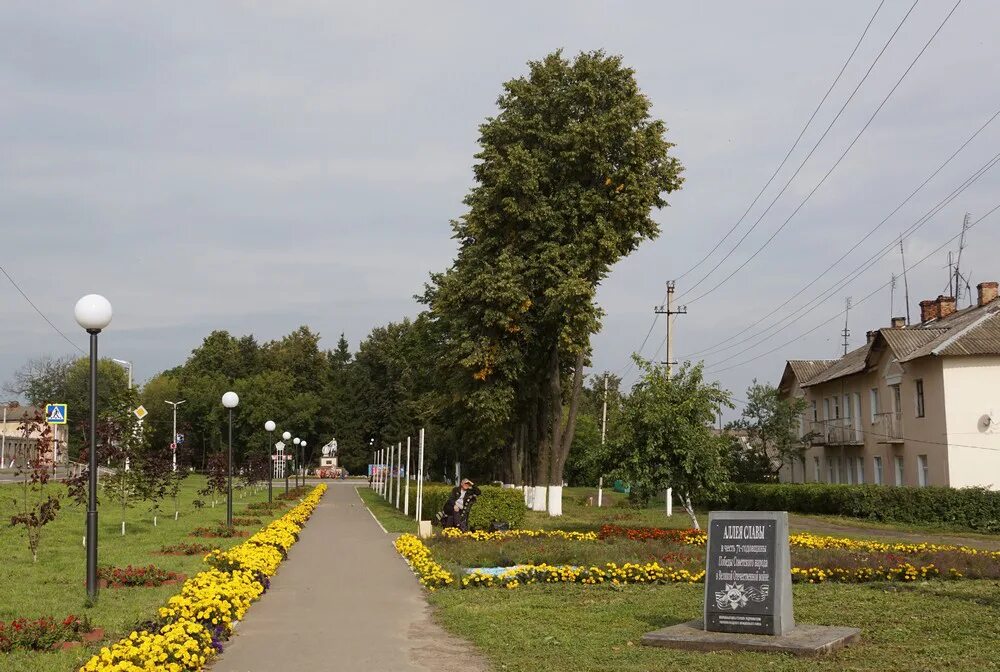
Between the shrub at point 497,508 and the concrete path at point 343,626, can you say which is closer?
the concrete path at point 343,626

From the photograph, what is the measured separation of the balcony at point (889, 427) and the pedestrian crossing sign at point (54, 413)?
106ft

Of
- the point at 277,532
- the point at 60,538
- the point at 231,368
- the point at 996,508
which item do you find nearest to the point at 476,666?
the point at 277,532

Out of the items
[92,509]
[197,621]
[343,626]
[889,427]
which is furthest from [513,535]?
[889,427]

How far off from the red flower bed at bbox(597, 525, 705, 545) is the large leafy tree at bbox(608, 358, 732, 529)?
36.3 inches

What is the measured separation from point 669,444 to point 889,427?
23588mm

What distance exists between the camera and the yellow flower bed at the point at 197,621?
8.06 metres

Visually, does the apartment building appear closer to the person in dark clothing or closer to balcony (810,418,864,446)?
balcony (810,418,864,446)

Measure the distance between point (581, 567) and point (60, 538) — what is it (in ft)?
42.0

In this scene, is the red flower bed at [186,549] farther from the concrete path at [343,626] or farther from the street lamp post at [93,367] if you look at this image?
the street lamp post at [93,367]

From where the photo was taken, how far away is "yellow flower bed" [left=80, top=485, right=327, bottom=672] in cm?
806

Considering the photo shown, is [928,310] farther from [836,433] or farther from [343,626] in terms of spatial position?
[343,626]

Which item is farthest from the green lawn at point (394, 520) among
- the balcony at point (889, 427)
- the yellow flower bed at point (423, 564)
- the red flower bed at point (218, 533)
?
the balcony at point (889, 427)

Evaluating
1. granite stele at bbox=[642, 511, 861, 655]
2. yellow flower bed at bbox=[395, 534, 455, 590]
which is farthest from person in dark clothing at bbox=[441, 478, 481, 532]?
granite stele at bbox=[642, 511, 861, 655]

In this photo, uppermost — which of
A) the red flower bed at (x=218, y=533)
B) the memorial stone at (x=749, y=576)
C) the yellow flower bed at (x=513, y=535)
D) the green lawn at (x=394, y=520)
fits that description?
the memorial stone at (x=749, y=576)
